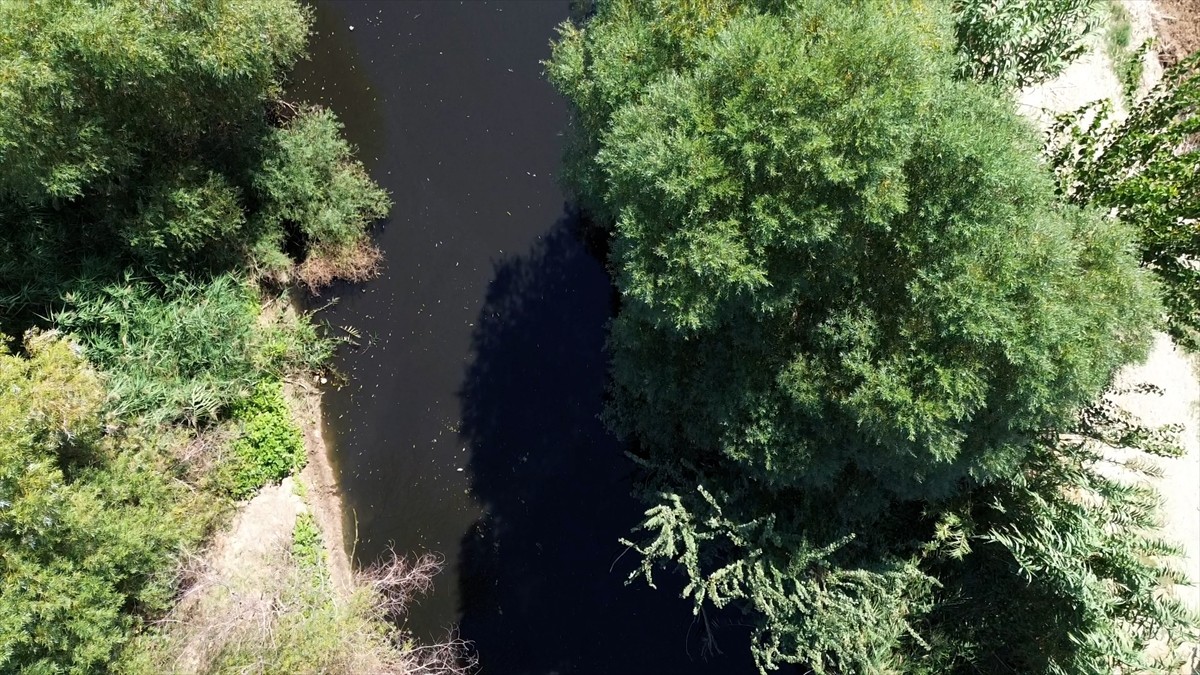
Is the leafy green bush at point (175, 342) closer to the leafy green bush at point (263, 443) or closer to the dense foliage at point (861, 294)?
the leafy green bush at point (263, 443)

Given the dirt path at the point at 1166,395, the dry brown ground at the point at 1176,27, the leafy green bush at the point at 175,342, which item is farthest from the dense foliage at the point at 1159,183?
the leafy green bush at the point at 175,342

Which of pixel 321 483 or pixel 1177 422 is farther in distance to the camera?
pixel 321 483

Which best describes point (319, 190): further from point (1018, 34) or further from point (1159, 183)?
point (1159, 183)

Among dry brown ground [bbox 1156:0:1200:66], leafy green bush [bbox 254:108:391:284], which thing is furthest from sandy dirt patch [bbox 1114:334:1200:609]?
leafy green bush [bbox 254:108:391:284]

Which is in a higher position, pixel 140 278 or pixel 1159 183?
pixel 140 278

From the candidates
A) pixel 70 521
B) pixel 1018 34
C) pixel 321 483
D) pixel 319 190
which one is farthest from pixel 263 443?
pixel 1018 34

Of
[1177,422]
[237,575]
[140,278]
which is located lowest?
[1177,422]
